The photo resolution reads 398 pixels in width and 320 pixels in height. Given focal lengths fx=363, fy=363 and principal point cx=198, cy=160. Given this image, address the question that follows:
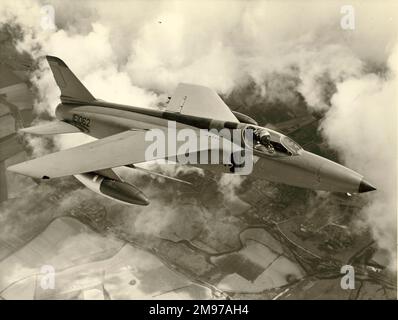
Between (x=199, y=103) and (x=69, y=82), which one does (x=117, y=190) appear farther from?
(x=69, y=82)

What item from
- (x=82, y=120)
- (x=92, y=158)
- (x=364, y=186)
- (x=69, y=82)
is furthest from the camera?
(x=69, y=82)

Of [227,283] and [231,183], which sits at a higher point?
[231,183]

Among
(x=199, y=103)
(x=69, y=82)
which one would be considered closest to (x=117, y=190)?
(x=199, y=103)
